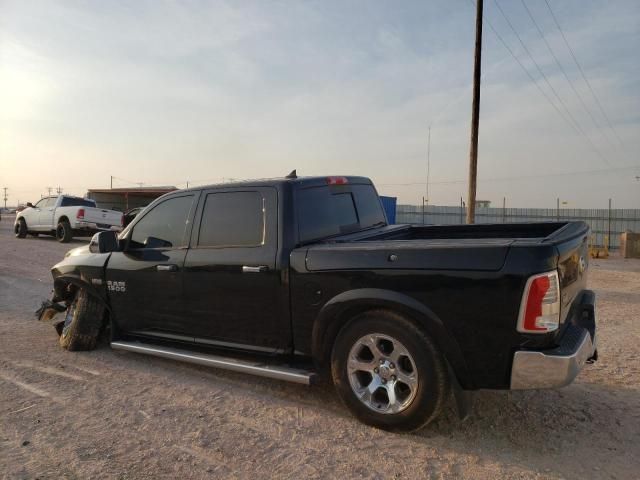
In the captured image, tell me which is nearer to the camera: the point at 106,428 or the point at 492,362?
the point at 492,362

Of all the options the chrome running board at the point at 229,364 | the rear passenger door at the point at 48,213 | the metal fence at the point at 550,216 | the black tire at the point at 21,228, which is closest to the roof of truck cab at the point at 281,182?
the chrome running board at the point at 229,364

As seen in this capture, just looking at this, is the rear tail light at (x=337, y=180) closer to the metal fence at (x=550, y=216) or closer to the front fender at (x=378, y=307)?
the front fender at (x=378, y=307)

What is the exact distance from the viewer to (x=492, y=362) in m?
2.88

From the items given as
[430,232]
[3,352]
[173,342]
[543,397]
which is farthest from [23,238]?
[543,397]

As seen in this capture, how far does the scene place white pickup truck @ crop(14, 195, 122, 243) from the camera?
1667 centimetres

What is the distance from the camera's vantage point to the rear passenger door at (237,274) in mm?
3725

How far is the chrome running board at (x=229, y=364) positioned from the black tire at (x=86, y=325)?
1.80 feet

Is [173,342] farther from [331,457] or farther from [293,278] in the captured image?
[331,457]

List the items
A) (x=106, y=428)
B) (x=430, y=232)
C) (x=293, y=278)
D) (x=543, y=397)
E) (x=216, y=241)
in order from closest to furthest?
(x=106, y=428) < (x=293, y=278) < (x=543, y=397) < (x=216, y=241) < (x=430, y=232)

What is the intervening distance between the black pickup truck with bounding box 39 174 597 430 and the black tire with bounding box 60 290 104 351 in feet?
0.04

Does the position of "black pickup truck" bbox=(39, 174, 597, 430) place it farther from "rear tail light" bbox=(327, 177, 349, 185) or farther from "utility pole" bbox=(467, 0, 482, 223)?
"utility pole" bbox=(467, 0, 482, 223)

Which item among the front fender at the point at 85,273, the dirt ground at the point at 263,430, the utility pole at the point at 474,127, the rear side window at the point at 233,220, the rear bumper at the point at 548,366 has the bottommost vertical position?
the dirt ground at the point at 263,430

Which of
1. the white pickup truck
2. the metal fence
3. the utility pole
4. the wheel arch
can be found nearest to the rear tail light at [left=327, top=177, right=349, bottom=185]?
the wheel arch

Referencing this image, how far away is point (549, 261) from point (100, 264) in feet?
13.6
